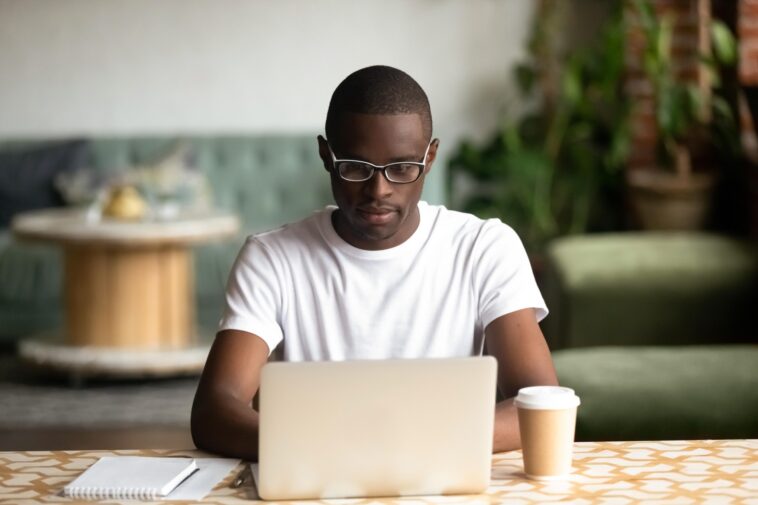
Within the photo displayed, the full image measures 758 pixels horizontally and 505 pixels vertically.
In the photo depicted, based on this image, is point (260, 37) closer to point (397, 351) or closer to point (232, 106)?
point (232, 106)

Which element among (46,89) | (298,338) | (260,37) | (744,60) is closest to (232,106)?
(260,37)

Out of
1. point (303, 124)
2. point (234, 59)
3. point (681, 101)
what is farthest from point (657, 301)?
point (234, 59)

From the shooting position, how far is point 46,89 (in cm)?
556

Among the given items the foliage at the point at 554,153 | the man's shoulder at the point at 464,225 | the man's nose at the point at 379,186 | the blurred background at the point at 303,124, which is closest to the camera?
the man's nose at the point at 379,186

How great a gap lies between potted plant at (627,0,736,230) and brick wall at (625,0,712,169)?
0.07 metres

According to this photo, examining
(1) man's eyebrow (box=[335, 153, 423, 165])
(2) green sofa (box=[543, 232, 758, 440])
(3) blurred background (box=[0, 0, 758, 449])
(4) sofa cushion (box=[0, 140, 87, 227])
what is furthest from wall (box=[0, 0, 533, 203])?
(1) man's eyebrow (box=[335, 153, 423, 165])

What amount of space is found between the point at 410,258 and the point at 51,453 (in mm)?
593

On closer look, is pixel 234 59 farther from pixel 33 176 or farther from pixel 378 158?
pixel 378 158

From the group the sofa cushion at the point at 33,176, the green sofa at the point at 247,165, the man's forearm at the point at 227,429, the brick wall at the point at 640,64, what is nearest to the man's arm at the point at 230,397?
the man's forearm at the point at 227,429

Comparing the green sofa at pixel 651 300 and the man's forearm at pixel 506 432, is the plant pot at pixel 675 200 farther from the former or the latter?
the man's forearm at pixel 506 432

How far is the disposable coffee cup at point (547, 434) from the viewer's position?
1312 mm

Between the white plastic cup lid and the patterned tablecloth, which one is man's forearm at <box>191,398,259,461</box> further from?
→ the white plastic cup lid

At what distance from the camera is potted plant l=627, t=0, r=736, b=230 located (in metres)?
4.58

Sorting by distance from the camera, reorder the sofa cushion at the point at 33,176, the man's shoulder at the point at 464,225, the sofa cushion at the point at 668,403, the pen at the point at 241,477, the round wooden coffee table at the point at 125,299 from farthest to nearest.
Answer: the sofa cushion at the point at 33,176
the round wooden coffee table at the point at 125,299
the sofa cushion at the point at 668,403
the man's shoulder at the point at 464,225
the pen at the point at 241,477
